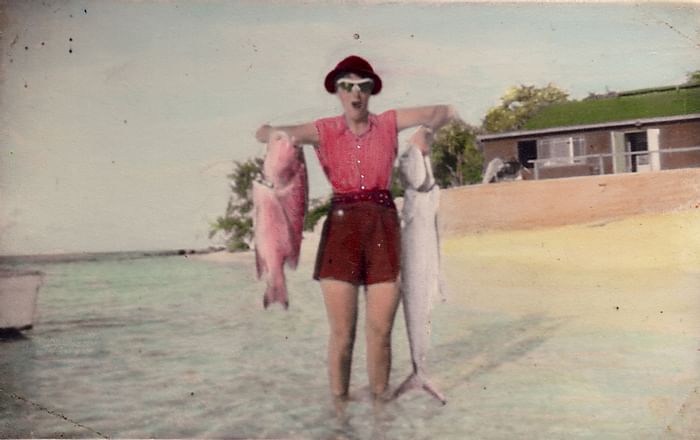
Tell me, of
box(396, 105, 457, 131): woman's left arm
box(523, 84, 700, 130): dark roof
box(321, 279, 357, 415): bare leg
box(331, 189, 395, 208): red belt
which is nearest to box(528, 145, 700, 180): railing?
box(523, 84, 700, 130): dark roof

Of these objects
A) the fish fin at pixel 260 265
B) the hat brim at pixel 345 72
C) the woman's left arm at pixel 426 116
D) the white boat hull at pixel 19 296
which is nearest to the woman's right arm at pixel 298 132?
→ the hat brim at pixel 345 72

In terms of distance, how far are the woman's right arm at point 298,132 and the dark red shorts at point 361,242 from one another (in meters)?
0.23

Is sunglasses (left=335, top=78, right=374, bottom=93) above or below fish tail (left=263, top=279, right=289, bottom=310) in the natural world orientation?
above

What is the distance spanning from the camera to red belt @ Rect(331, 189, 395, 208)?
2625mm

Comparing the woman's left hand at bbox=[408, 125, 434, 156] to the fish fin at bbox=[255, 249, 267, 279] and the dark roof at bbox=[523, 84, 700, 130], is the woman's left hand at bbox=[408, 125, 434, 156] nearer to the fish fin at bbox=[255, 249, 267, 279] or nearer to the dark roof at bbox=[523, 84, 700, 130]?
the dark roof at bbox=[523, 84, 700, 130]

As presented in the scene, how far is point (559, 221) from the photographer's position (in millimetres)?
2797

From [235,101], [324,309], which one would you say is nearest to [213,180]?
[235,101]

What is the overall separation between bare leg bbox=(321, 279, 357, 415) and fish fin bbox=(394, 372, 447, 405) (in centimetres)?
18

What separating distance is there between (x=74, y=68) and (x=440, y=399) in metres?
1.65

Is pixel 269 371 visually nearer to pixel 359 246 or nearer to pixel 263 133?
A: pixel 359 246

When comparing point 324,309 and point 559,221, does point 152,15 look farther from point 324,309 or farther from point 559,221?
point 559,221

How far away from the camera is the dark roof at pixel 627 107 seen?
2.75 m

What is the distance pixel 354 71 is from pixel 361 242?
Result: 571mm

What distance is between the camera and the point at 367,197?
103 inches
